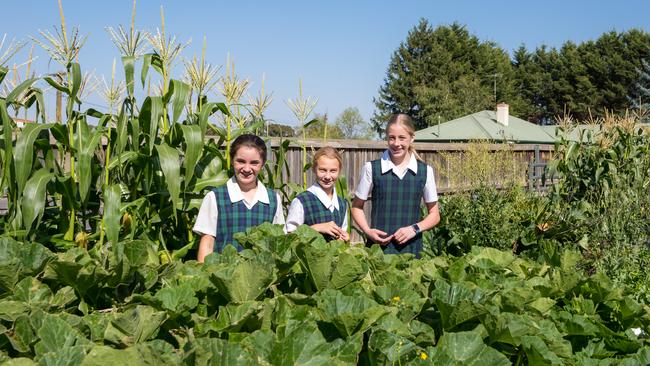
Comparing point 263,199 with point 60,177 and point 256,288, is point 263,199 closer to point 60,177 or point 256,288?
point 60,177

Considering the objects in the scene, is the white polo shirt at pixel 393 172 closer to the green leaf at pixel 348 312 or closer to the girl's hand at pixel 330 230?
the girl's hand at pixel 330 230

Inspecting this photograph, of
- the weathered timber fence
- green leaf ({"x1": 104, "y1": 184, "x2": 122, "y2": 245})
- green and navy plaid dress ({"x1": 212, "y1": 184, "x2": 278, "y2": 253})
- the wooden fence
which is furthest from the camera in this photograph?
the weathered timber fence

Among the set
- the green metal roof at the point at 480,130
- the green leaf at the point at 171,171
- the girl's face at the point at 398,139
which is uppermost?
the green metal roof at the point at 480,130

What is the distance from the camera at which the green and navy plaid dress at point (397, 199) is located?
4.37m

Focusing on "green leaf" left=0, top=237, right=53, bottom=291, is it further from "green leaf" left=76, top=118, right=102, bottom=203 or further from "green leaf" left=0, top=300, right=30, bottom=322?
"green leaf" left=76, top=118, right=102, bottom=203

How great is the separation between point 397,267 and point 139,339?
36.8 inches

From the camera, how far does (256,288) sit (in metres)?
1.38

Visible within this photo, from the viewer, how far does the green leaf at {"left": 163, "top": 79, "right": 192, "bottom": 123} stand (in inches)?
172

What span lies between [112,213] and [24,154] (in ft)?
2.02

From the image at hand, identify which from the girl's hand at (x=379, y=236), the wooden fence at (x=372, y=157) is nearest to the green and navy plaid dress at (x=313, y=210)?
the girl's hand at (x=379, y=236)

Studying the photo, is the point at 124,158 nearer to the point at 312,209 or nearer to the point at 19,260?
the point at 312,209

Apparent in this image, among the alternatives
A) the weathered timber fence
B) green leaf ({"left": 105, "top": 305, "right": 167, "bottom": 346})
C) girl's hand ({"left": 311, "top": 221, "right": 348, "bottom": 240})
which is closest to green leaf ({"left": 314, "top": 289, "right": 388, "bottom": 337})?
green leaf ({"left": 105, "top": 305, "right": 167, "bottom": 346})

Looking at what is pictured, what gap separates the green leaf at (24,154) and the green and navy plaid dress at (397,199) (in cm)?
198

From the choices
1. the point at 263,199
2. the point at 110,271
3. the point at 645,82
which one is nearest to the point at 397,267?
the point at 110,271
